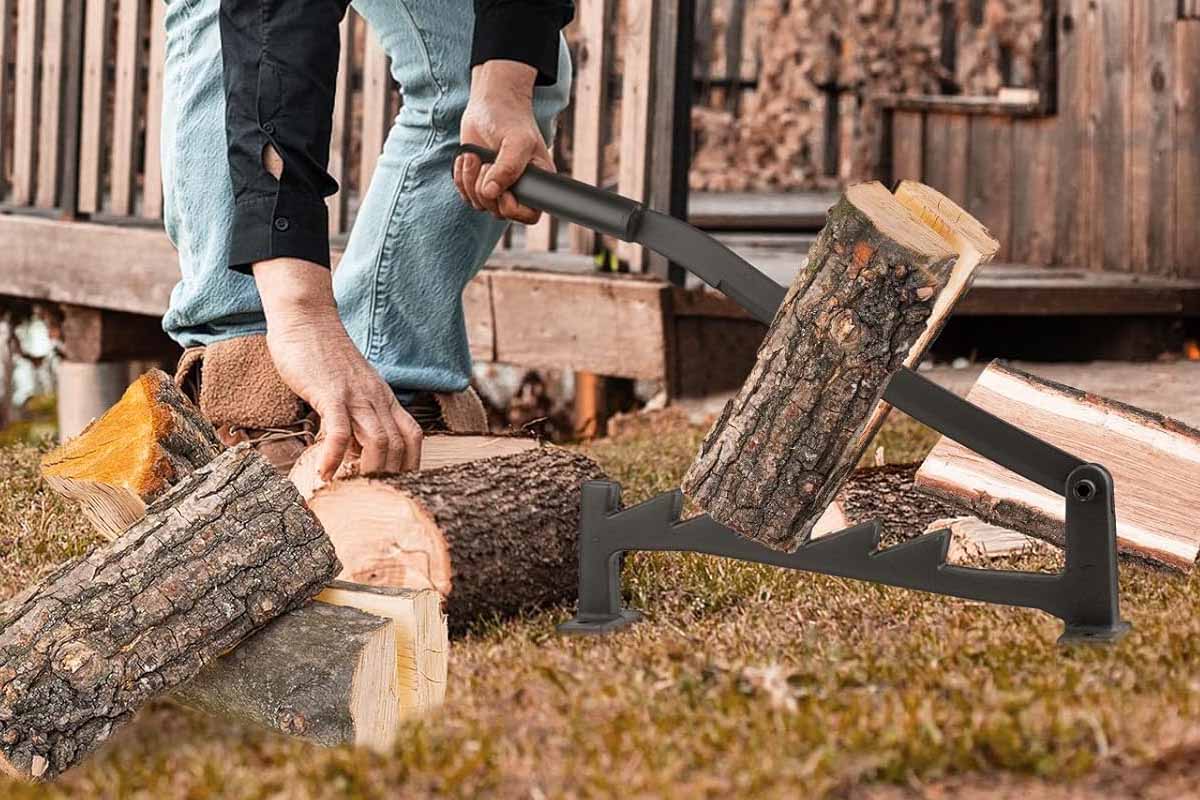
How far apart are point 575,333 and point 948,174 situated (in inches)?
82.4

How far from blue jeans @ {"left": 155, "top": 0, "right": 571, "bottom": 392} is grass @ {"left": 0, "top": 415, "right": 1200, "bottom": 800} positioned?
2.85ft

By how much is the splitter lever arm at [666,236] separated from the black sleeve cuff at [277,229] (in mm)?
355

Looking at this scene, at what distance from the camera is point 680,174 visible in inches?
182

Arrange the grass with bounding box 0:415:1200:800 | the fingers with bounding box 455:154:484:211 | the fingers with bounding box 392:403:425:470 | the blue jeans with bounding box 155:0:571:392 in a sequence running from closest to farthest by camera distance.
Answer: the grass with bounding box 0:415:1200:800, the fingers with bounding box 392:403:425:470, the fingers with bounding box 455:154:484:211, the blue jeans with bounding box 155:0:571:392

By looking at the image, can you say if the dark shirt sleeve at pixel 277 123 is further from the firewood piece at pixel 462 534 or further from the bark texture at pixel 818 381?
the bark texture at pixel 818 381

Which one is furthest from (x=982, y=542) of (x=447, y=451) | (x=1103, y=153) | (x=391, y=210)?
(x=1103, y=153)

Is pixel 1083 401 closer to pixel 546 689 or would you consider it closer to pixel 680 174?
pixel 546 689

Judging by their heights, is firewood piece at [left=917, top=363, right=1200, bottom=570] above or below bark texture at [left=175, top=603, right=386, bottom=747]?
above

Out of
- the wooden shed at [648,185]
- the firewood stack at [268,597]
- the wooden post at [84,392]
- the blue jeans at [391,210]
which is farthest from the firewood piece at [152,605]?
the wooden post at [84,392]

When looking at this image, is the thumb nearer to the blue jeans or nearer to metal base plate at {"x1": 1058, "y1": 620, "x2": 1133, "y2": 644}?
the blue jeans

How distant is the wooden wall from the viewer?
16.7 feet

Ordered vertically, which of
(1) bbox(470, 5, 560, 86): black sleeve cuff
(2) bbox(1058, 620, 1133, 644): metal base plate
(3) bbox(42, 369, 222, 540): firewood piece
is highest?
(1) bbox(470, 5, 560, 86): black sleeve cuff

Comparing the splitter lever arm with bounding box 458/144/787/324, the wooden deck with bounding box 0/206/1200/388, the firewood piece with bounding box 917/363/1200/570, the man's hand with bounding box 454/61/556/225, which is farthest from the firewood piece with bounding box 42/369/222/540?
the wooden deck with bounding box 0/206/1200/388

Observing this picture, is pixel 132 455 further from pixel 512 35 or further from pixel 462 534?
pixel 512 35
